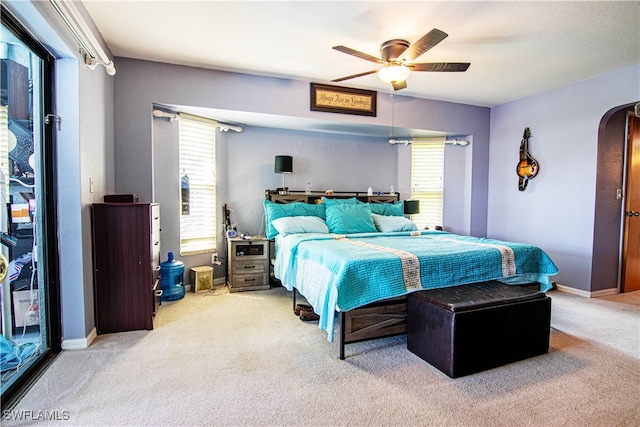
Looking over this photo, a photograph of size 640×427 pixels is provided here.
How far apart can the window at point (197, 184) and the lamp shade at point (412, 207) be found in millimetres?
2738

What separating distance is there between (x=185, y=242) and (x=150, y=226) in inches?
53.3

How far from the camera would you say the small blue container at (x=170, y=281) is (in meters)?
3.62

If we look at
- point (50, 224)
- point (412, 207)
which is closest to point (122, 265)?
point (50, 224)

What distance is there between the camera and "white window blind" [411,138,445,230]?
5203 millimetres

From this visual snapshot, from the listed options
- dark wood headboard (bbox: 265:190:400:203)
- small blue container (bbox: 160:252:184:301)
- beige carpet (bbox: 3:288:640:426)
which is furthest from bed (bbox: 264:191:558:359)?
small blue container (bbox: 160:252:184:301)

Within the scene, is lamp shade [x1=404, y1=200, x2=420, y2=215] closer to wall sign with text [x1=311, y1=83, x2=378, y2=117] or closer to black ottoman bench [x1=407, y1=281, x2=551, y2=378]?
wall sign with text [x1=311, y1=83, x2=378, y2=117]

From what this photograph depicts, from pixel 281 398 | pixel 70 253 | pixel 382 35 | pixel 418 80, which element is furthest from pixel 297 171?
pixel 281 398

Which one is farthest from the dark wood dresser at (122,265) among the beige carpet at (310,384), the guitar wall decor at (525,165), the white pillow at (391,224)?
the guitar wall decor at (525,165)

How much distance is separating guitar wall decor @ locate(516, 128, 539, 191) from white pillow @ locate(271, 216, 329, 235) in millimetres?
2860

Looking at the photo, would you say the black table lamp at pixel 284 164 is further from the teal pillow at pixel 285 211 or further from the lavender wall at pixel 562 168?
the lavender wall at pixel 562 168

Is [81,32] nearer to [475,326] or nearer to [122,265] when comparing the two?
[122,265]

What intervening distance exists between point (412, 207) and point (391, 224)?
79cm

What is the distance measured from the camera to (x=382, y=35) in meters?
2.82

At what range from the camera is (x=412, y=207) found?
15.8 feet
